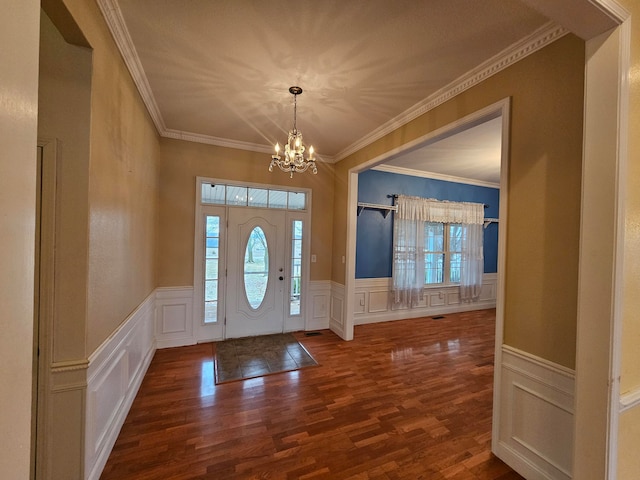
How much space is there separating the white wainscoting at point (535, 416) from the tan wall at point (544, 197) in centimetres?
9

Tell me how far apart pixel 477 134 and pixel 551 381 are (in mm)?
2650

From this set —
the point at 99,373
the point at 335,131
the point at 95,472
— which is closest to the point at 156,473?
the point at 95,472

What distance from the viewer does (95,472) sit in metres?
1.60

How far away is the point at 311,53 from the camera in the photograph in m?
1.94

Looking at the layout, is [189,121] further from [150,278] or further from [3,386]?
[3,386]

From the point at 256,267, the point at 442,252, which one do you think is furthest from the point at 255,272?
the point at 442,252

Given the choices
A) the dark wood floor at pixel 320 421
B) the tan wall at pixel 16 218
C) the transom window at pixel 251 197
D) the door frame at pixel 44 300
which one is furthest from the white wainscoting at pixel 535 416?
the transom window at pixel 251 197

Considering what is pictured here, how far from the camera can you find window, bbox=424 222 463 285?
17.3ft

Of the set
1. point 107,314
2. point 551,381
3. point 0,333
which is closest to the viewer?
point 0,333

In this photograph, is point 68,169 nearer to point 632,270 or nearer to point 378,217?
point 632,270

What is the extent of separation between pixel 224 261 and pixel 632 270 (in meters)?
3.72

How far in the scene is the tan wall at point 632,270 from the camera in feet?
3.61

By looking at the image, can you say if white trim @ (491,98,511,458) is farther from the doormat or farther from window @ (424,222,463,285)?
window @ (424,222,463,285)

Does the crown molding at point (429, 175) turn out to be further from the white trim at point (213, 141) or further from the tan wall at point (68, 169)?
the tan wall at point (68, 169)
